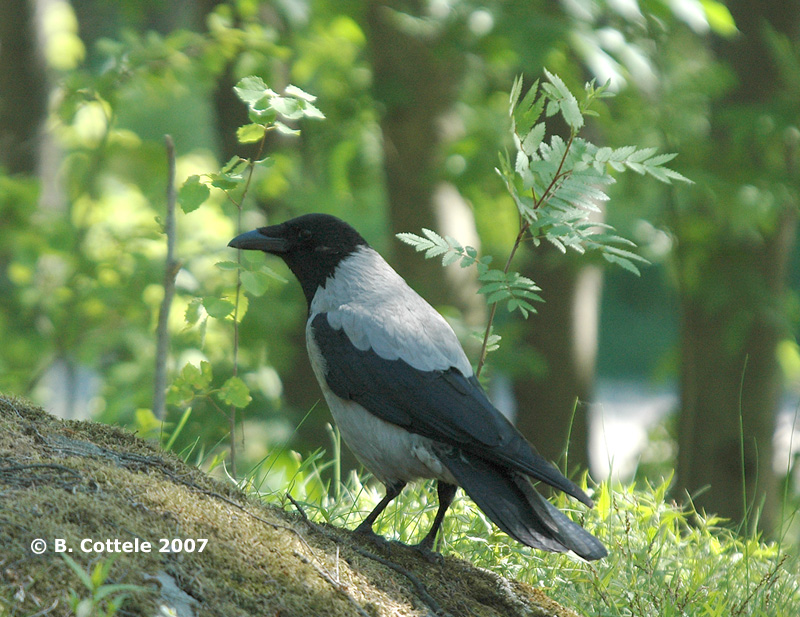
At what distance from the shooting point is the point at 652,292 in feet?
81.4

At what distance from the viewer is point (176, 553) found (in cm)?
221

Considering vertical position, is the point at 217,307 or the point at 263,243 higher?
the point at 217,307

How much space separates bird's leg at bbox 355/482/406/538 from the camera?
119 inches

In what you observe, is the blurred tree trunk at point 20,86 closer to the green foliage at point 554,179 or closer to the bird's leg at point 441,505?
the green foliage at point 554,179

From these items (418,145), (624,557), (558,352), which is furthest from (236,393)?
(558,352)

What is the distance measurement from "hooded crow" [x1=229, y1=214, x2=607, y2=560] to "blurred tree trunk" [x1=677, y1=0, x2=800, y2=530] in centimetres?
366

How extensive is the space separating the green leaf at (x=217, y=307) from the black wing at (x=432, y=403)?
0.42 meters

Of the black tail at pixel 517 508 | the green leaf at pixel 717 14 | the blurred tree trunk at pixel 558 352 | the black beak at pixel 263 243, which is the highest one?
the green leaf at pixel 717 14

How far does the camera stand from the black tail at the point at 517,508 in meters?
2.74

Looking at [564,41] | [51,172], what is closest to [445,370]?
[564,41]

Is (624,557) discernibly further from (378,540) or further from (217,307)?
Answer: (217,307)

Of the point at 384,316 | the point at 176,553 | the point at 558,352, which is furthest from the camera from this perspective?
the point at 558,352

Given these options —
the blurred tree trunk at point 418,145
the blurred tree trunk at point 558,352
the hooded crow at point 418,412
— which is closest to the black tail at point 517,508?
the hooded crow at point 418,412

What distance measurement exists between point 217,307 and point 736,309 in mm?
4864
